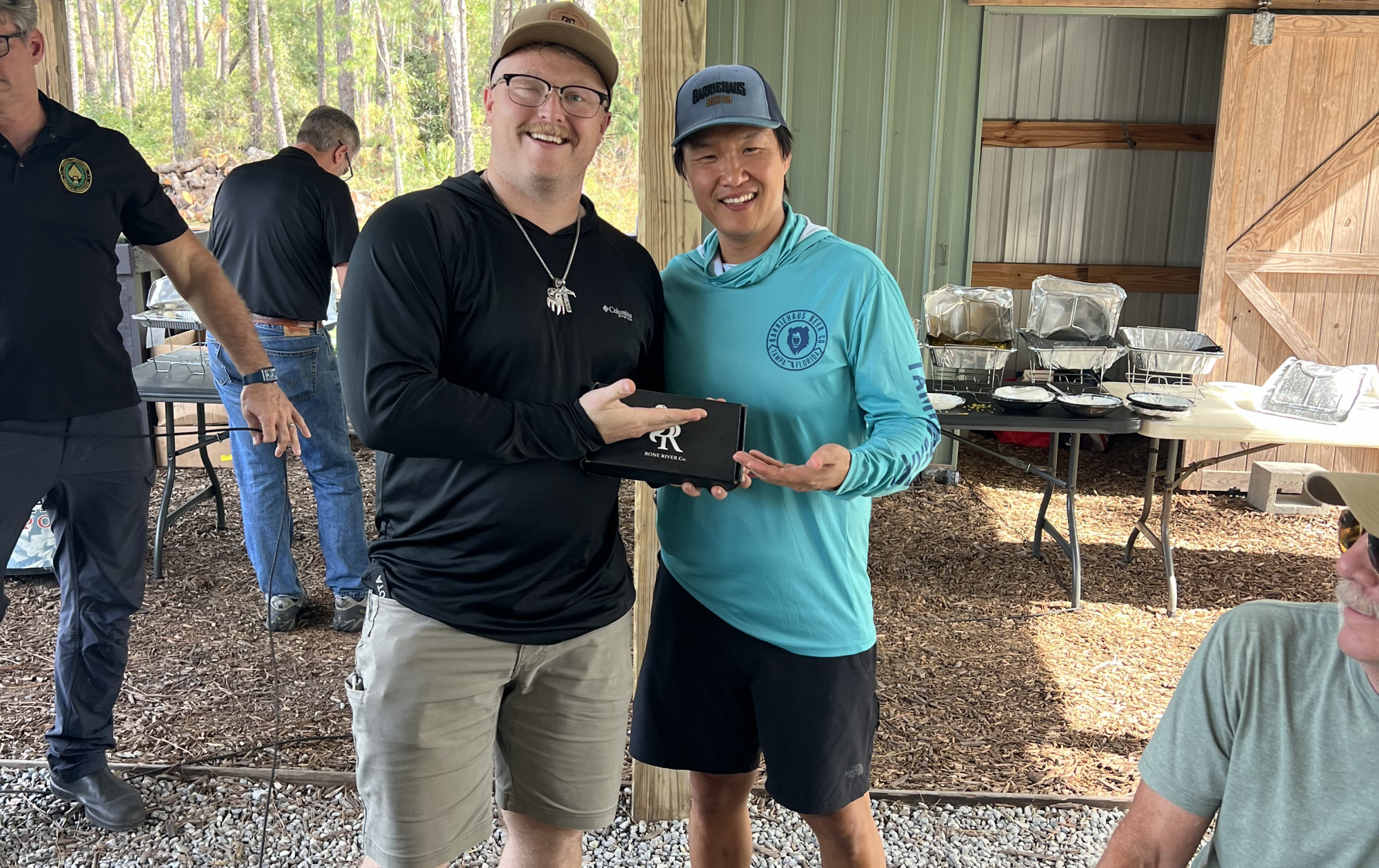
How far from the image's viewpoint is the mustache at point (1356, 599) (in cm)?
121

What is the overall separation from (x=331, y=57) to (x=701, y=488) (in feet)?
38.1

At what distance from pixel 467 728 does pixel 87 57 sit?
12.6 meters

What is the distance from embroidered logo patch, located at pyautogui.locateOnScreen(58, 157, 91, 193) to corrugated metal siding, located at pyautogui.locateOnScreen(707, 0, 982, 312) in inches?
159

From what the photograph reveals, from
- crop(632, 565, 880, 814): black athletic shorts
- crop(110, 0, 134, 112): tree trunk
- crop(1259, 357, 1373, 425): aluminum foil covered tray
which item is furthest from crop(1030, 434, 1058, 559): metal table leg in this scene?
crop(110, 0, 134, 112): tree trunk

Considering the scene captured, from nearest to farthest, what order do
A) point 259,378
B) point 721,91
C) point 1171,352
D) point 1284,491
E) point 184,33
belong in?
1. point 721,91
2. point 259,378
3. point 1171,352
4. point 1284,491
5. point 184,33

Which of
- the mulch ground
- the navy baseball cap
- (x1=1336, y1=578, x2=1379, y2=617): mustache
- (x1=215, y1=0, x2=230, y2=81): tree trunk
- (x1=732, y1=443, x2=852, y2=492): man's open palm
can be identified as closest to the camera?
(x1=1336, y1=578, x2=1379, y2=617): mustache

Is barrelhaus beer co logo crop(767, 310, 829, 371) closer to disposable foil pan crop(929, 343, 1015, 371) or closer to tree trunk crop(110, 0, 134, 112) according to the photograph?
disposable foil pan crop(929, 343, 1015, 371)

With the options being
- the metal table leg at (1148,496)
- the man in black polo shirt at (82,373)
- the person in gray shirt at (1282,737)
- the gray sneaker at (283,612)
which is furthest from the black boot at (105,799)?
the metal table leg at (1148,496)

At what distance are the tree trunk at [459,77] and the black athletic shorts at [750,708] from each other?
33.6 feet

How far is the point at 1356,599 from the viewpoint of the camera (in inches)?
48.4

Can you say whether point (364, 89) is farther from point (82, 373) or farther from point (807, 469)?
point (807, 469)

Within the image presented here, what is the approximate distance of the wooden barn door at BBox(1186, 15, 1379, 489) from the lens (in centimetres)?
590

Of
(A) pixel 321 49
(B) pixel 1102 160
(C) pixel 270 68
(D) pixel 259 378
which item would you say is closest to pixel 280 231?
(D) pixel 259 378

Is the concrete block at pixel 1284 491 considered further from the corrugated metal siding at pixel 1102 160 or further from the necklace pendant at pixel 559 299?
the necklace pendant at pixel 559 299
